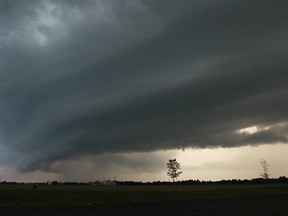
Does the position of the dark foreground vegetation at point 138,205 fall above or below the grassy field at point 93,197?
below

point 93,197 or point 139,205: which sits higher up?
point 93,197

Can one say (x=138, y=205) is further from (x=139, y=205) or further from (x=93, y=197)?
(x=93, y=197)

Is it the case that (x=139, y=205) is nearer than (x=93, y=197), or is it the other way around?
(x=139, y=205)

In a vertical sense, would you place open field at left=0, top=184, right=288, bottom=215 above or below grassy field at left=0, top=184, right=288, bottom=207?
below

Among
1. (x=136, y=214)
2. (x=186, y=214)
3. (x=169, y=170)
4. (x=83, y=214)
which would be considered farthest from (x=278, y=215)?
(x=169, y=170)

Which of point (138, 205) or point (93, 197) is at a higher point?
point (93, 197)

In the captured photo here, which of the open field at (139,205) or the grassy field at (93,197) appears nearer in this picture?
the open field at (139,205)

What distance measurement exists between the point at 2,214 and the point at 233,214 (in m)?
34.5

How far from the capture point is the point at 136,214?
53969 millimetres

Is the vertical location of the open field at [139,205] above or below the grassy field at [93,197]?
below

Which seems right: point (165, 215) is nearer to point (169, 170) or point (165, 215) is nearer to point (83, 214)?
point (83, 214)

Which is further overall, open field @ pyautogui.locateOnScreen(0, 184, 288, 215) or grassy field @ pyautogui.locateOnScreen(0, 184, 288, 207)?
grassy field @ pyautogui.locateOnScreen(0, 184, 288, 207)

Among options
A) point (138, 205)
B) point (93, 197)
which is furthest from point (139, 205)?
point (93, 197)

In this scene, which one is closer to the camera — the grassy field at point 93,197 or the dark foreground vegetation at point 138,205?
the dark foreground vegetation at point 138,205
